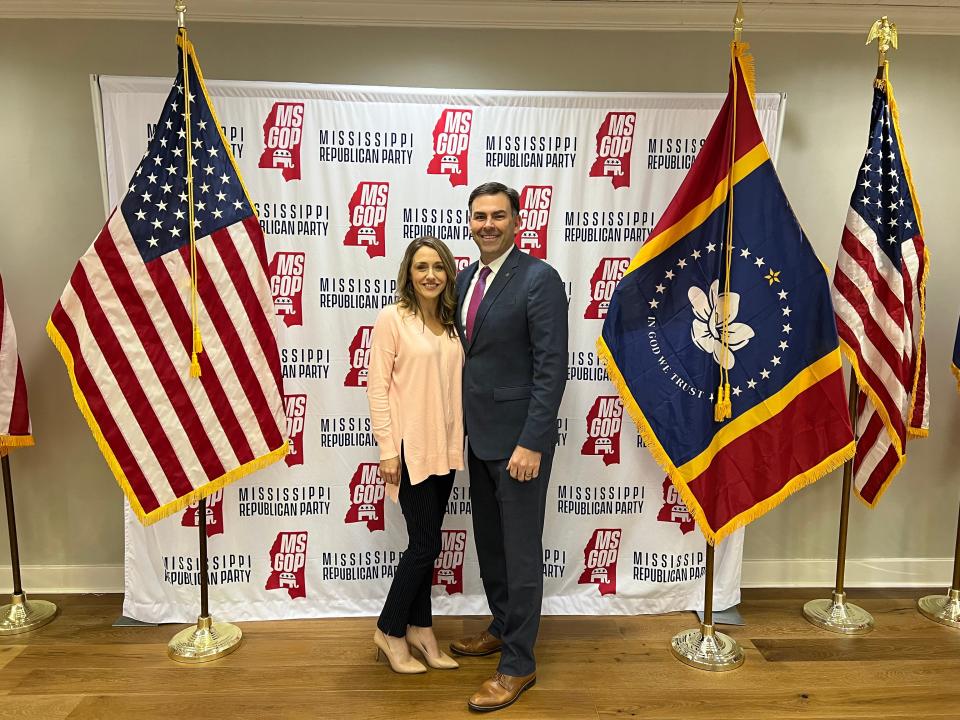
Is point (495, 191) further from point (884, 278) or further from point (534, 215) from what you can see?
point (884, 278)

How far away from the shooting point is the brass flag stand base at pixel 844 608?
2.87m

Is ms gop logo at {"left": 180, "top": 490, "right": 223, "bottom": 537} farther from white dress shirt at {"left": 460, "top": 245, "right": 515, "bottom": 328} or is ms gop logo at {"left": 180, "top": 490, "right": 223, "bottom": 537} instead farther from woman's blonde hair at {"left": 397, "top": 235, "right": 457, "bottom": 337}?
white dress shirt at {"left": 460, "top": 245, "right": 515, "bottom": 328}

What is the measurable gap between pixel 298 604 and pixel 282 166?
1.87 metres

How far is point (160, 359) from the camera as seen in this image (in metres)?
2.52

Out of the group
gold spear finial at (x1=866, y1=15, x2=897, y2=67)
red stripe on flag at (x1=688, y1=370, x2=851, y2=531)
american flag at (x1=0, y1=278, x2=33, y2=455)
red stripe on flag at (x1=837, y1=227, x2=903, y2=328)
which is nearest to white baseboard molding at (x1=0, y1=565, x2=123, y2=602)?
american flag at (x1=0, y1=278, x2=33, y2=455)

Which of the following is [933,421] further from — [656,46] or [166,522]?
[166,522]

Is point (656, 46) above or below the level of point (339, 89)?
above

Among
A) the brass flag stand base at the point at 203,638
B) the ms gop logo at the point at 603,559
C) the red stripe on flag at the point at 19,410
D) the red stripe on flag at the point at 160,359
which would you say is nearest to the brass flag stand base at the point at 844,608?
the ms gop logo at the point at 603,559

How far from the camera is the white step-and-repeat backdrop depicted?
2.80 metres

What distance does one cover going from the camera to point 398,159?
9.27 feet

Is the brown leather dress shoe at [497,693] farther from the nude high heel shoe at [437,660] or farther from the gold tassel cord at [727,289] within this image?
the gold tassel cord at [727,289]

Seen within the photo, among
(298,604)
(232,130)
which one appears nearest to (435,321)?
(232,130)

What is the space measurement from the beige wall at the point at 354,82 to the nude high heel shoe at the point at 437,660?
1.52 m

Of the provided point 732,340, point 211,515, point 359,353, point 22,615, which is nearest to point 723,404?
point 732,340
